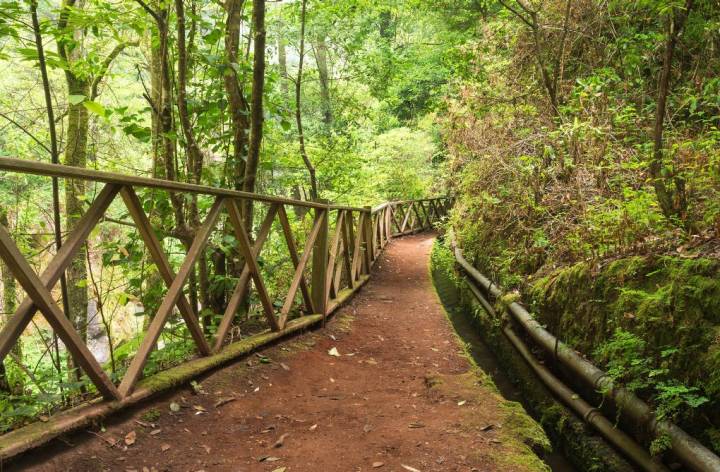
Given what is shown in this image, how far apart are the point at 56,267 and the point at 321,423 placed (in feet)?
6.37

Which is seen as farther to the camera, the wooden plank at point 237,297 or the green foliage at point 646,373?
the wooden plank at point 237,297

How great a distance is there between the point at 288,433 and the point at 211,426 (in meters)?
0.50

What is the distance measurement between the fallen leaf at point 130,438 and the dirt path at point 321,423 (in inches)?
1.4

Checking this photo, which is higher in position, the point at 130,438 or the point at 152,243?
the point at 152,243

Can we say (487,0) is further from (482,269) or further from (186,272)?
(186,272)

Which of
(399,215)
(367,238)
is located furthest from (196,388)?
(399,215)

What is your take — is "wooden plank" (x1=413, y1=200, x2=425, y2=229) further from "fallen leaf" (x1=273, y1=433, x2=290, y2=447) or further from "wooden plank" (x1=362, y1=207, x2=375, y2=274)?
"fallen leaf" (x1=273, y1=433, x2=290, y2=447)

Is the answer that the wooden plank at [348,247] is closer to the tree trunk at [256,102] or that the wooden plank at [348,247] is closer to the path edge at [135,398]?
the path edge at [135,398]

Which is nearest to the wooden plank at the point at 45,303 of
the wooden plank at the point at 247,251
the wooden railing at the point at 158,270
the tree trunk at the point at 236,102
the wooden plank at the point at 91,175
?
the wooden railing at the point at 158,270

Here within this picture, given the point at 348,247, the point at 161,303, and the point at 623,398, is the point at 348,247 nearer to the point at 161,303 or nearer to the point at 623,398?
the point at 161,303

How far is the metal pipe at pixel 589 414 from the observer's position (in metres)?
3.13

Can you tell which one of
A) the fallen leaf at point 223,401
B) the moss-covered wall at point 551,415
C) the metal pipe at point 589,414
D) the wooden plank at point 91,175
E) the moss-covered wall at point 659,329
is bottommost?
the moss-covered wall at point 551,415

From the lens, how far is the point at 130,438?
2715mm

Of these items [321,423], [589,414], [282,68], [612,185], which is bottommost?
[589,414]
